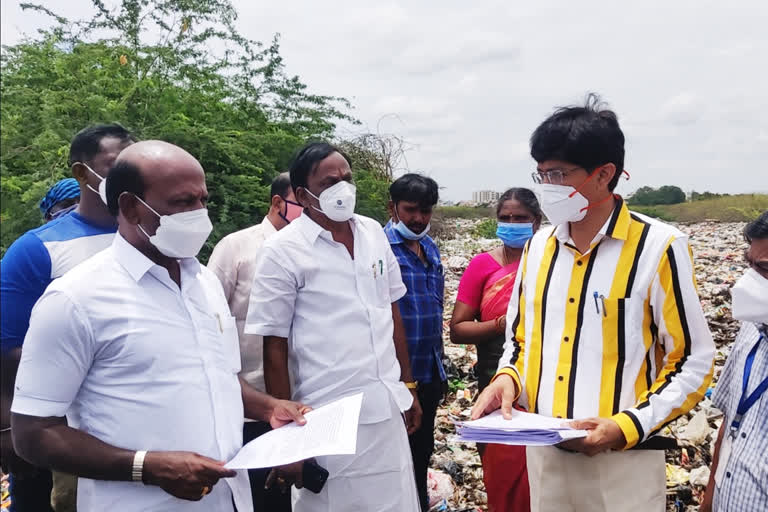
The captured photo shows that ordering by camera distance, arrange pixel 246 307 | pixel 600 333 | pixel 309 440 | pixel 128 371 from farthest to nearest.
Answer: pixel 246 307
pixel 600 333
pixel 309 440
pixel 128 371

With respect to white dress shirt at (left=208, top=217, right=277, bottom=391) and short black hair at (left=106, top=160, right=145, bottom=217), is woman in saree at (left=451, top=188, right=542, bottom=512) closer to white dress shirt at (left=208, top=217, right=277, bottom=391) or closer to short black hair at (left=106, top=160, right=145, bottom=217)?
white dress shirt at (left=208, top=217, right=277, bottom=391)

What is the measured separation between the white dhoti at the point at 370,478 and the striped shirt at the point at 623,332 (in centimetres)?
73

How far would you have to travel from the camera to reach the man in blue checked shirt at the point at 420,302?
10.8 ft

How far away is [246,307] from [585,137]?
1833 millimetres

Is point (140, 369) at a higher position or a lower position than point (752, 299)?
lower

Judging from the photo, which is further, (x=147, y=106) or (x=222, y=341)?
(x=147, y=106)

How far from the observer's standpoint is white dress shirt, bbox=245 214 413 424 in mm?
2332

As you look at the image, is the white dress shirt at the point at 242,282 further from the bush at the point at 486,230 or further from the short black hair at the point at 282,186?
the bush at the point at 486,230

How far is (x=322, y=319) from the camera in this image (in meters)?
2.35

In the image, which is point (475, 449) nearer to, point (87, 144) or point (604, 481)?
point (604, 481)

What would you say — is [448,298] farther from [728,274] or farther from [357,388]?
[357,388]

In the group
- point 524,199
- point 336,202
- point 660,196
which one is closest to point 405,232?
point 524,199

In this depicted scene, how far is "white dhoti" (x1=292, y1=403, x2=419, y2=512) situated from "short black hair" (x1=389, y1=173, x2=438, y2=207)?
53.7 inches

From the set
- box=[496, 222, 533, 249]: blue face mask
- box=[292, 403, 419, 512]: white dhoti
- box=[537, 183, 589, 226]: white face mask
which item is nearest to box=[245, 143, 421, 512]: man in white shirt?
box=[292, 403, 419, 512]: white dhoti
